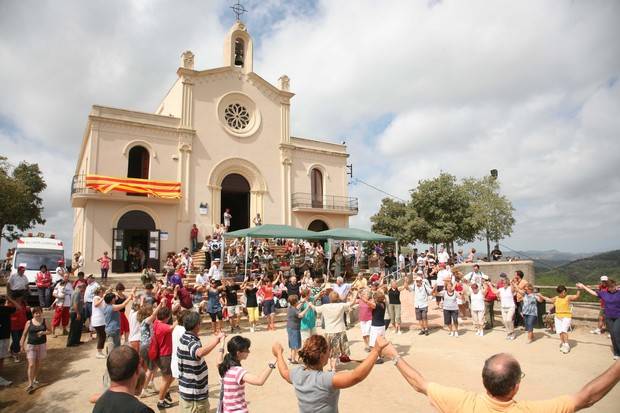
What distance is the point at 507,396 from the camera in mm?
2238

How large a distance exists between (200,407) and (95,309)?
537cm

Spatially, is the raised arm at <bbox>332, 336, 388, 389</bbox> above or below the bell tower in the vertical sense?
below

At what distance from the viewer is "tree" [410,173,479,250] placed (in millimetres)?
26422

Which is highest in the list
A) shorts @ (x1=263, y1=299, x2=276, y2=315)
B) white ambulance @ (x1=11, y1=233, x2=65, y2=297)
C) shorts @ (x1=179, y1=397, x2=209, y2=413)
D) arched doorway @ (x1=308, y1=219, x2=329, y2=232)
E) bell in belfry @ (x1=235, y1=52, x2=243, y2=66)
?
bell in belfry @ (x1=235, y1=52, x2=243, y2=66)

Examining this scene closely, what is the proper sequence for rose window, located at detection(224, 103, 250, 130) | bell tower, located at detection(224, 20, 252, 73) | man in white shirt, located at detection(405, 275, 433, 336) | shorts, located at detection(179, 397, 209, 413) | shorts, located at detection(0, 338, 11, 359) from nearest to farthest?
shorts, located at detection(179, 397, 209, 413)
shorts, located at detection(0, 338, 11, 359)
man in white shirt, located at detection(405, 275, 433, 336)
rose window, located at detection(224, 103, 250, 130)
bell tower, located at detection(224, 20, 252, 73)

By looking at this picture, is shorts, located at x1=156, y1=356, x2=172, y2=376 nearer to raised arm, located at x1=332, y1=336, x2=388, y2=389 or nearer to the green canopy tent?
raised arm, located at x1=332, y1=336, x2=388, y2=389

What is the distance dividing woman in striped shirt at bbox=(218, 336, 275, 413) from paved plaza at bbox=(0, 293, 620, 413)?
2581 mm

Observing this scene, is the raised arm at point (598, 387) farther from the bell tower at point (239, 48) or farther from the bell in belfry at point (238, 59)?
the bell in belfry at point (238, 59)

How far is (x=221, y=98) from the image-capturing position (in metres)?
23.5

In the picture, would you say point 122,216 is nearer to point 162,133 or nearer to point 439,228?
point 162,133

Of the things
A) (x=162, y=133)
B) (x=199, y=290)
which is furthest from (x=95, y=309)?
(x=162, y=133)

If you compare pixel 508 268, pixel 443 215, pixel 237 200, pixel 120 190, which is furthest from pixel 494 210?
pixel 120 190

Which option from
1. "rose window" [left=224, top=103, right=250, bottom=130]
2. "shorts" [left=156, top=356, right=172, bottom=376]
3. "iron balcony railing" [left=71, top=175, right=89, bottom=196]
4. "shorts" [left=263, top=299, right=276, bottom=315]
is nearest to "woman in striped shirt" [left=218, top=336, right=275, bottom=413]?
"shorts" [left=156, top=356, right=172, bottom=376]

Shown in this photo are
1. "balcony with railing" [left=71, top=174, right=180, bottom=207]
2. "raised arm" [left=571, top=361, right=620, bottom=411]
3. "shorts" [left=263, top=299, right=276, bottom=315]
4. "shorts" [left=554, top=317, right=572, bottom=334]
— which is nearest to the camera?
"raised arm" [left=571, top=361, right=620, bottom=411]
